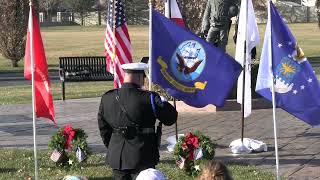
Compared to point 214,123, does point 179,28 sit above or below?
above

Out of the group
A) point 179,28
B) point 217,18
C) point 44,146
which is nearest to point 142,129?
point 179,28

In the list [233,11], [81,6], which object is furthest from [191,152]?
[81,6]

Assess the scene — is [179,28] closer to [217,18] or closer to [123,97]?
[123,97]

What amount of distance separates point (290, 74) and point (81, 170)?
3.23m

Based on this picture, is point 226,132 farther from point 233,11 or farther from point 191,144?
point 191,144

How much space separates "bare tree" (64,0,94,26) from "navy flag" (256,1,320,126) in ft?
326

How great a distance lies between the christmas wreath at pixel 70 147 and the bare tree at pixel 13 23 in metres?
29.0

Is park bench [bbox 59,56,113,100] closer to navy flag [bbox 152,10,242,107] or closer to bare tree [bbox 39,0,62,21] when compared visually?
navy flag [bbox 152,10,242,107]

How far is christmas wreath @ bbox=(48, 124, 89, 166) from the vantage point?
898 centimetres

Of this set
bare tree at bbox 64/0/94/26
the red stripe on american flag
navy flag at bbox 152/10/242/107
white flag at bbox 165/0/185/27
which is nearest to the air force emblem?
navy flag at bbox 152/10/242/107

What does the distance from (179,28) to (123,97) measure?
2325 millimetres

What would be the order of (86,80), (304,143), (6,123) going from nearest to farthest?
(304,143) < (6,123) < (86,80)

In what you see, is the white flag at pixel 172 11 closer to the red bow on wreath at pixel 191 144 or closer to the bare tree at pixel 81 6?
the red bow on wreath at pixel 191 144

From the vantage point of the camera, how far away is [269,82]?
26.7ft
